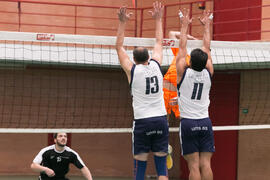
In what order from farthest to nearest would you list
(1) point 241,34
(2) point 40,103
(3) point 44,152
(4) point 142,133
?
(2) point 40,103 < (1) point 241,34 < (3) point 44,152 < (4) point 142,133

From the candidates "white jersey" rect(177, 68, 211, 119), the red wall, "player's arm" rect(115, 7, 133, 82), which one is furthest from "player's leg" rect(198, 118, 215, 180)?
the red wall

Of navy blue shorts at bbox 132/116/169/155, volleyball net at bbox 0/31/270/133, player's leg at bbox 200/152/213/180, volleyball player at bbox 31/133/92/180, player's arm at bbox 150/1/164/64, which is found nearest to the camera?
→ navy blue shorts at bbox 132/116/169/155

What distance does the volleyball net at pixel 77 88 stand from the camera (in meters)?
12.1

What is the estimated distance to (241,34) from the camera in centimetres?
Answer: 1280

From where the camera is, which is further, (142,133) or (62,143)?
(62,143)

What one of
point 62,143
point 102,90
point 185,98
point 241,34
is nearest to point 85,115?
point 102,90

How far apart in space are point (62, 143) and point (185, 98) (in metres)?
2.73

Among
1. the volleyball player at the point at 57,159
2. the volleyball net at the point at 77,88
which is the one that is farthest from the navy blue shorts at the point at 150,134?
the volleyball net at the point at 77,88

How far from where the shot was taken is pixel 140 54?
6.29 metres

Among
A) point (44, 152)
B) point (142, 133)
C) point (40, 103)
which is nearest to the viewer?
point (142, 133)

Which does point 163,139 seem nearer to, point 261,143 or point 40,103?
point 261,143

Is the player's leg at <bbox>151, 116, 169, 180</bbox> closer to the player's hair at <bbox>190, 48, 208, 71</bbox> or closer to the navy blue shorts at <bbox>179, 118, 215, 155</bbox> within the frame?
the navy blue shorts at <bbox>179, 118, 215, 155</bbox>

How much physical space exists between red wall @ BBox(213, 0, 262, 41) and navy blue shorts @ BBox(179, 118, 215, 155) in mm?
6098

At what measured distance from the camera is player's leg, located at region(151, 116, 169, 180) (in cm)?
625
